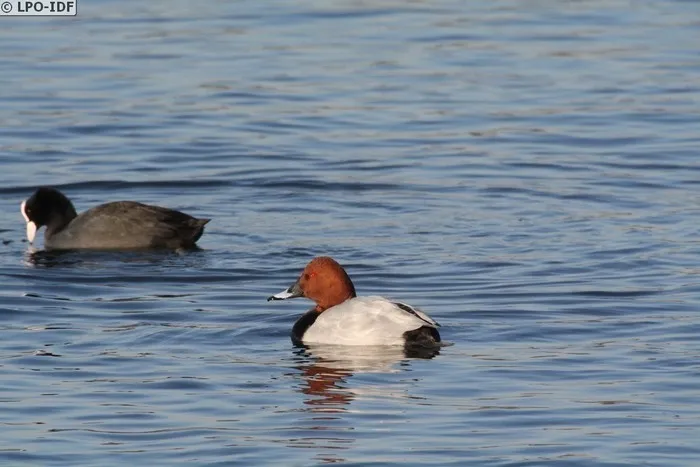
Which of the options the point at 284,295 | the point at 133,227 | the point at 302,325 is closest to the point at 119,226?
the point at 133,227

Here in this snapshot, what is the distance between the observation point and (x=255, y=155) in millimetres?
18156

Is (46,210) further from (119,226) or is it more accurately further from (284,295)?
(284,295)

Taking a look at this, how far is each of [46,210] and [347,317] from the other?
4467mm

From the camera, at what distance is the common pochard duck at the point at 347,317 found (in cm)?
1123

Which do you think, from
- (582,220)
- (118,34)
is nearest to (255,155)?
(582,220)

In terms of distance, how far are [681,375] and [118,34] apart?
15.1 meters

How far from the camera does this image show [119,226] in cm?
1488

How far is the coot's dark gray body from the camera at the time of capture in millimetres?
14742

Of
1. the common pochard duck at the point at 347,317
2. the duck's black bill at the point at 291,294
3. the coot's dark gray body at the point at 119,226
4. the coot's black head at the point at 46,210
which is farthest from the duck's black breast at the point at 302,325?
the coot's black head at the point at 46,210

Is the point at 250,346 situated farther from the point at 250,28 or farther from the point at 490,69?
the point at 250,28

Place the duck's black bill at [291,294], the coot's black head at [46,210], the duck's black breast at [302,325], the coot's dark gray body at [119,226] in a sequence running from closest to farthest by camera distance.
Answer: the duck's black breast at [302,325], the duck's black bill at [291,294], the coot's dark gray body at [119,226], the coot's black head at [46,210]

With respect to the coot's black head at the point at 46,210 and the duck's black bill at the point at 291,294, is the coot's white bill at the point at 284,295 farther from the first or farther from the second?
the coot's black head at the point at 46,210

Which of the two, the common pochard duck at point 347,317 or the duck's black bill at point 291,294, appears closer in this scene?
the common pochard duck at point 347,317

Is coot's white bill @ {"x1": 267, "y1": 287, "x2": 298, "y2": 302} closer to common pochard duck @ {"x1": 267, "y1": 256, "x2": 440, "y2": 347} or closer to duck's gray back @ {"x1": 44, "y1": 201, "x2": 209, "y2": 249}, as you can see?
common pochard duck @ {"x1": 267, "y1": 256, "x2": 440, "y2": 347}
